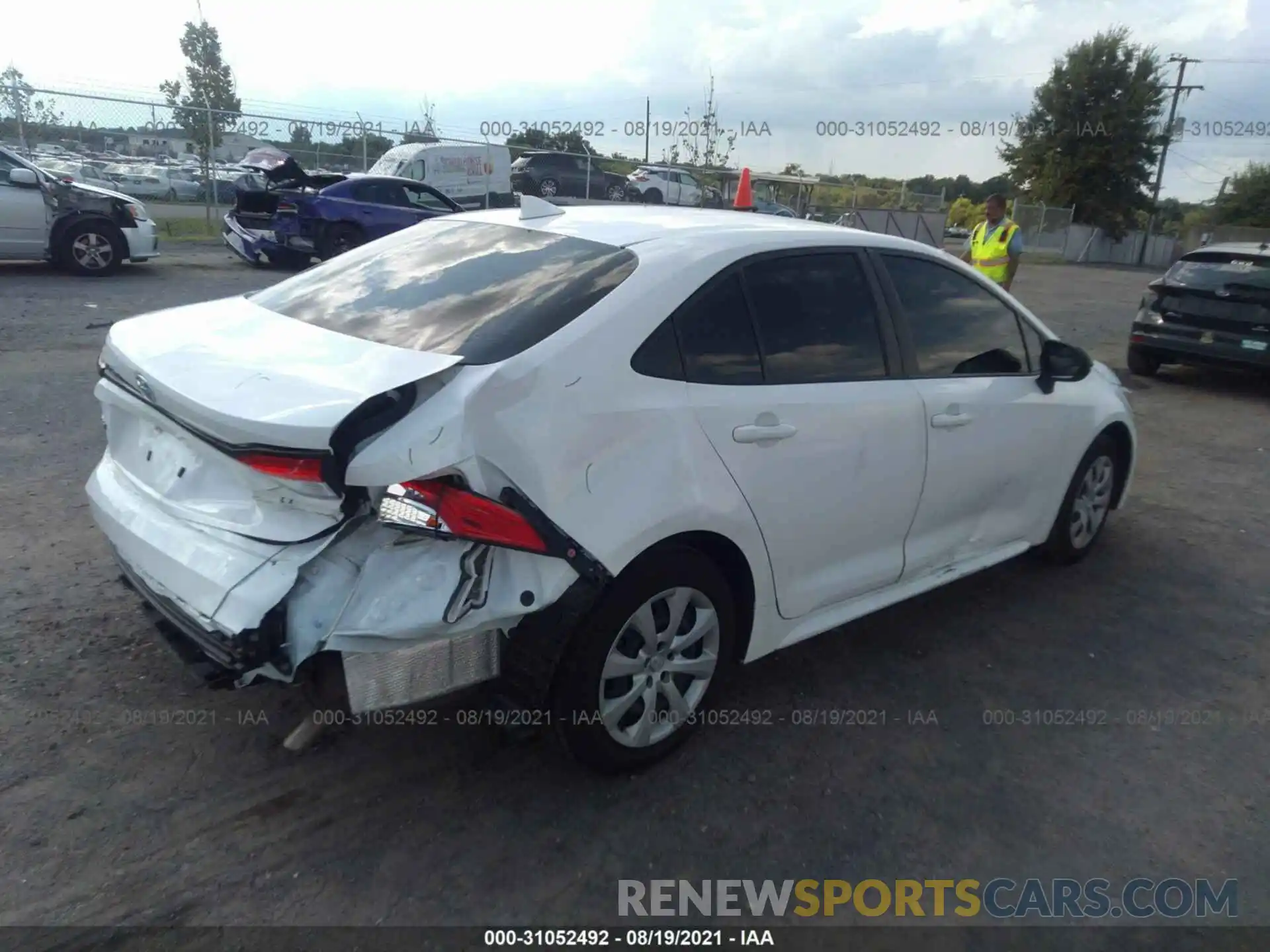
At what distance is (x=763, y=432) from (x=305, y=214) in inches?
476

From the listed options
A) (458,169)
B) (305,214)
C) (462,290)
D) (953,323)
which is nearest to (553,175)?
(458,169)

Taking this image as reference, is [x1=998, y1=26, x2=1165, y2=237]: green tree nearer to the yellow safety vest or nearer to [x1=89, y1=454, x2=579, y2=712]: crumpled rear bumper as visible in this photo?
the yellow safety vest

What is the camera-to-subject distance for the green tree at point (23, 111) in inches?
617

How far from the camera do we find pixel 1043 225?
37219 millimetres

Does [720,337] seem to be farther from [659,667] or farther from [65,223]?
[65,223]

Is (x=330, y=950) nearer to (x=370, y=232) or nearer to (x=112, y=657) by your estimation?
(x=112, y=657)

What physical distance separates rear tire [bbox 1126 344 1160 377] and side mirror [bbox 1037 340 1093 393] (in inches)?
271

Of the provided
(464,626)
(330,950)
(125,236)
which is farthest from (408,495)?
(125,236)

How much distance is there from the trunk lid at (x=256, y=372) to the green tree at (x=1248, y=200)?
2327 inches

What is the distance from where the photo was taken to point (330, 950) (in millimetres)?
2340

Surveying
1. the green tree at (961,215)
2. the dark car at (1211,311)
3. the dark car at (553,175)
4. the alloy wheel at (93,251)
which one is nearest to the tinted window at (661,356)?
the dark car at (1211,311)

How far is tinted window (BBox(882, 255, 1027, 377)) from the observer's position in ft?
12.3

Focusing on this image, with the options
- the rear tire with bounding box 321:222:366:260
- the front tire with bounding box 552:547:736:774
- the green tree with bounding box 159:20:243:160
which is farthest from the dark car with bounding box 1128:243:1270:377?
the green tree with bounding box 159:20:243:160

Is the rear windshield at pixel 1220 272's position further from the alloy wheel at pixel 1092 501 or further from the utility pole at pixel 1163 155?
the utility pole at pixel 1163 155
